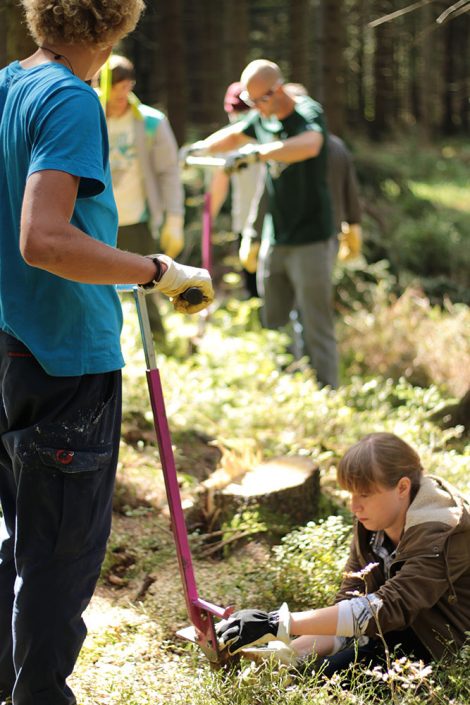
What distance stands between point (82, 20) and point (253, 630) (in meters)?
1.83

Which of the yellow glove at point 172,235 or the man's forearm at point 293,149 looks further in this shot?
the yellow glove at point 172,235

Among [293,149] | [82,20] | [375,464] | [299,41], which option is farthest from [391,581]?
[299,41]

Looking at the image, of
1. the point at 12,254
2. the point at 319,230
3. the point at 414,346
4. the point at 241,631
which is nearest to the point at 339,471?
the point at 241,631

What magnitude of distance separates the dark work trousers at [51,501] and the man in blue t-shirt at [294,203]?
3405mm

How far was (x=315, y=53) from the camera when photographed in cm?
2217

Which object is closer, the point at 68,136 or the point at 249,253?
the point at 68,136

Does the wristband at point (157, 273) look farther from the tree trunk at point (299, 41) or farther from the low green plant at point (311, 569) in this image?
the tree trunk at point (299, 41)

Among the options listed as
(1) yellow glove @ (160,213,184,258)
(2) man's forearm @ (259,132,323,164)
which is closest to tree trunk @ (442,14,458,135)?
(1) yellow glove @ (160,213,184,258)

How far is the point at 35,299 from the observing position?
2.43 m

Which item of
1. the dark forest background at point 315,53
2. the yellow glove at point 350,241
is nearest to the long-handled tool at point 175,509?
the dark forest background at point 315,53

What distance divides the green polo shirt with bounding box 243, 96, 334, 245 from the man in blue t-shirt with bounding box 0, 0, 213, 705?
3643 mm

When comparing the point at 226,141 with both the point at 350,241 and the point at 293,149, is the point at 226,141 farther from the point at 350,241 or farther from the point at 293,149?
the point at 350,241

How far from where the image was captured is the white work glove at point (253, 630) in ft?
9.45

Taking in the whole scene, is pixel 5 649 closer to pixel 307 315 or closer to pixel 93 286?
pixel 93 286
